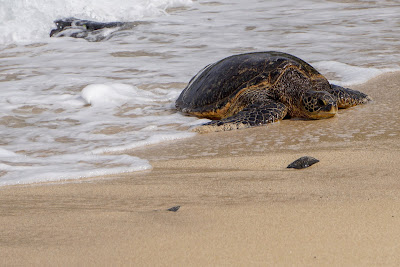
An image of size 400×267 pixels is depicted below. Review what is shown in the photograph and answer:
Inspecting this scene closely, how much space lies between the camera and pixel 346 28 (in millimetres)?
10148

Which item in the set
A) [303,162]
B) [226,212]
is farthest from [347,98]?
[226,212]

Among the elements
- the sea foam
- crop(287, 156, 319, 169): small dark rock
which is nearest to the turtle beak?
crop(287, 156, 319, 169): small dark rock

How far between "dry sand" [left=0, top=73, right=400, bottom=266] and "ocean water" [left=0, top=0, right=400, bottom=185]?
18.2 inches

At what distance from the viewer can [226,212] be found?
2.31 metres

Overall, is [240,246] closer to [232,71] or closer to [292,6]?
[232,71]

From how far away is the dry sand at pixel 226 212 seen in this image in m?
1.90

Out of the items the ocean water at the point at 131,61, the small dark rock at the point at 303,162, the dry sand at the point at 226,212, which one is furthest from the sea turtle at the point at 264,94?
the small dark rock at the point at 303,162

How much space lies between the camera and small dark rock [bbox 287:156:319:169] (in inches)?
124

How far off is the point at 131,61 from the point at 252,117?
4257 millimetres

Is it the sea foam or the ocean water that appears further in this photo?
the sea foam

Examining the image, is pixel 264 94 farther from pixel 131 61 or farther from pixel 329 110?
pixel 131 61

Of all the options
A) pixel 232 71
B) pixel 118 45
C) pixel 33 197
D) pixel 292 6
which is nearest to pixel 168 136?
pixel 232 71

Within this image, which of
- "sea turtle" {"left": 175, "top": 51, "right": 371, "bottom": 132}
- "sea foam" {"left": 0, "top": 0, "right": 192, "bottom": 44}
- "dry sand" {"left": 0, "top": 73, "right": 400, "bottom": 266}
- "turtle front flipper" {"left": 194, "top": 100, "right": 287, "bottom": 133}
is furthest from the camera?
"sea foam" {"left": 0, "top": 0, "right": 192, "bottom": 44}

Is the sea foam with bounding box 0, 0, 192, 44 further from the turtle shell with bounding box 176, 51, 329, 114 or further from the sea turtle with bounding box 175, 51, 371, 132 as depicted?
the sea turtle with bounding box 175, 51, 371, 132
